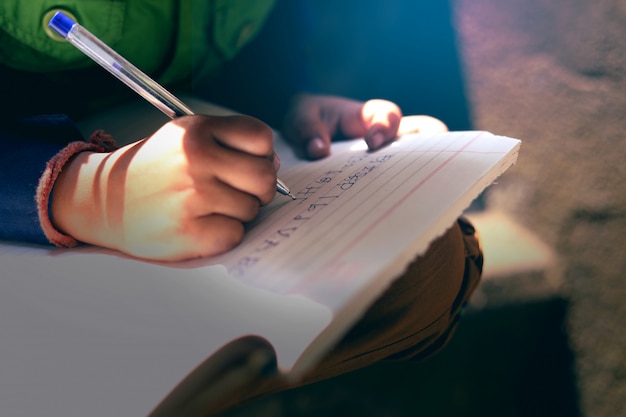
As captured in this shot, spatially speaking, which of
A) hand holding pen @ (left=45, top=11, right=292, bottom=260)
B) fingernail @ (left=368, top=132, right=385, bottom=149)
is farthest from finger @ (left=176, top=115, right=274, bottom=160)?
fingernail @ (left=368, top=132, right=385, bottom=149)

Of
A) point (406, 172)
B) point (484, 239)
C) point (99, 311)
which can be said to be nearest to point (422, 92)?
point (484, 239)

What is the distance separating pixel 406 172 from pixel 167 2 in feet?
0.75

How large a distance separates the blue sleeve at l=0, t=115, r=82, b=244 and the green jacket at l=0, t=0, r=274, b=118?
0.06m

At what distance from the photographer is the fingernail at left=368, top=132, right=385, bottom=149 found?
313mm

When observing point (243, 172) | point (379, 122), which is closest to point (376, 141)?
point (379, 122)

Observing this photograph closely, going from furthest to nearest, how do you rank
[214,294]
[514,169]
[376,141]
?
Result: [514,169], [376,141], [214,294]

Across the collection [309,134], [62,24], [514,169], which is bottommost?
[514,169]

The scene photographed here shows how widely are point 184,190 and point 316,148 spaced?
152mm

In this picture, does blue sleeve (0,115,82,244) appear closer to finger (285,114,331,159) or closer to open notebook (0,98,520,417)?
open notebook (0,98,520,417)

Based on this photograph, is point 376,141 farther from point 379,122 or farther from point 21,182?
point 21,182

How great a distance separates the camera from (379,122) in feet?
1.10

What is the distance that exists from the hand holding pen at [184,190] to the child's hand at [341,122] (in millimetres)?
123

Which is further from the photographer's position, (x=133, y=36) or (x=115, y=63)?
(x=133, y=36)

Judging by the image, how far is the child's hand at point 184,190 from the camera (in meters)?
0.19
